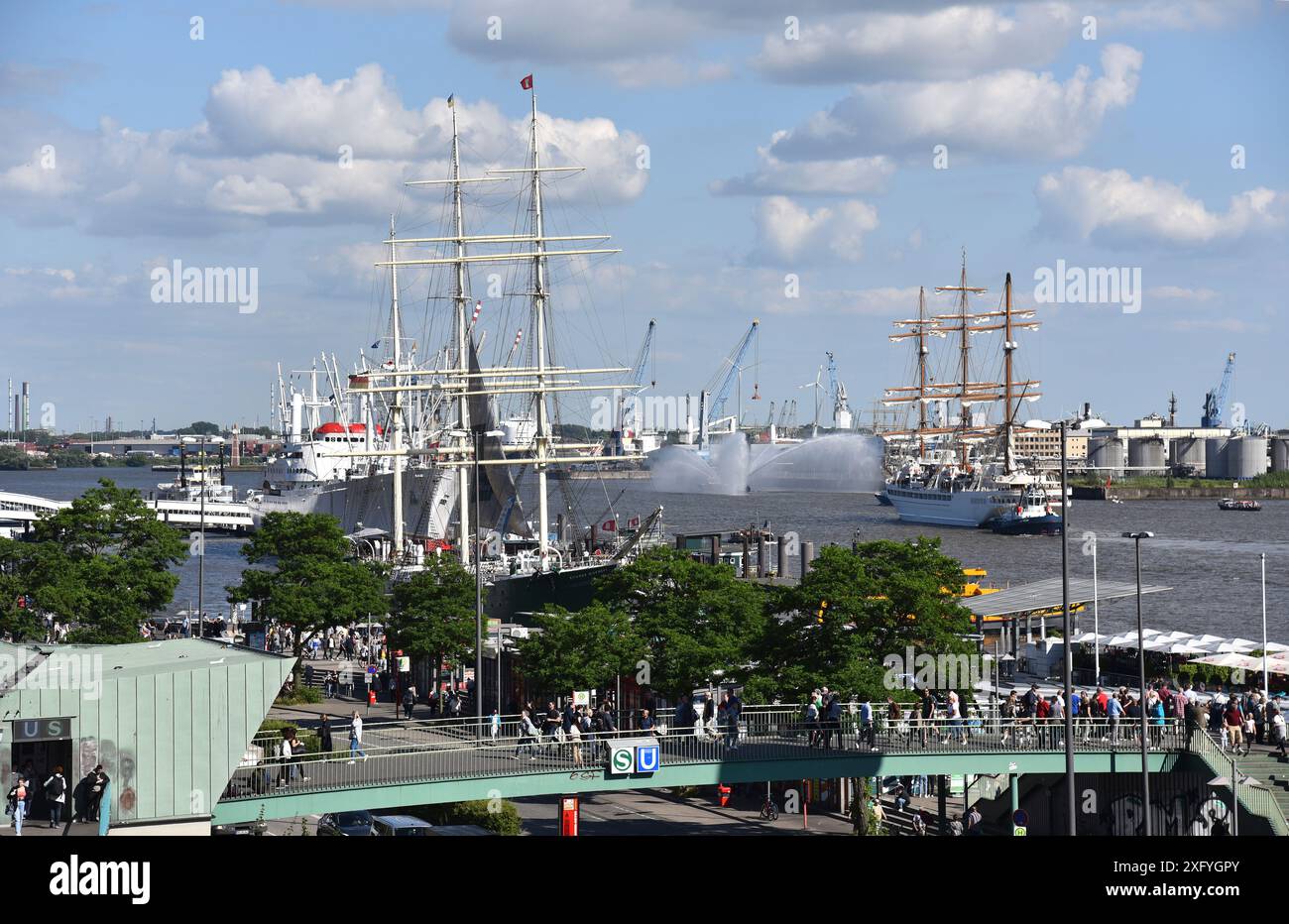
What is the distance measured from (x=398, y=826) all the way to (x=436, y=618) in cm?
1731

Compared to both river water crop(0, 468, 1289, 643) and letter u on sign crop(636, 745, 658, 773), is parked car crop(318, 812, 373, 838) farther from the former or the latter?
river water crop(0, 468, 1289, 643)

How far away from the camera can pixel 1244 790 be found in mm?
27031

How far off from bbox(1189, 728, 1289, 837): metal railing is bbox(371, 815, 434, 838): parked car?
44.2 feet

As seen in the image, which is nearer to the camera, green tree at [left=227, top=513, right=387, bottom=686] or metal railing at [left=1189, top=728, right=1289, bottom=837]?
metal railing at [left=1189, top=728, right=1289, bottom=837]

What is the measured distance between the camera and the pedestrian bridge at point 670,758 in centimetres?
2572

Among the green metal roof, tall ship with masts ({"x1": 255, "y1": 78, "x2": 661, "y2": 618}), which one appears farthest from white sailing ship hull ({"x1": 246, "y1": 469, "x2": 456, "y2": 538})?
the green metal roof

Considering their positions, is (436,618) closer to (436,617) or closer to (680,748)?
(436,617)

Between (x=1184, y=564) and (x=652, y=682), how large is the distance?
81.7 meters

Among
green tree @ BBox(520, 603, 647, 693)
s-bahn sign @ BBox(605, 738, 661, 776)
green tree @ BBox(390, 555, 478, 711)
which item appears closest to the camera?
s-bahn sign @ BBox(605, 738, 661, 776)

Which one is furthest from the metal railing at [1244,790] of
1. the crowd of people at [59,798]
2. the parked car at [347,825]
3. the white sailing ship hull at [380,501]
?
the white sailing ship hull at [380,501]

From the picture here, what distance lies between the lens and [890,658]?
33875 millimetres

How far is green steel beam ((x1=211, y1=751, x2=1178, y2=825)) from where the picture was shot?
2559 centimetres
